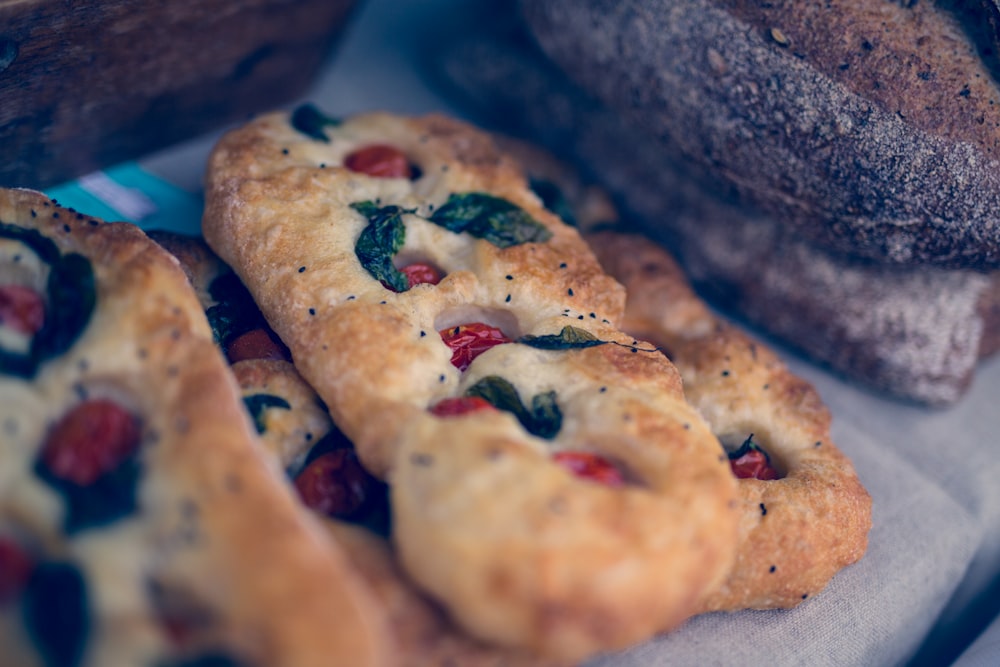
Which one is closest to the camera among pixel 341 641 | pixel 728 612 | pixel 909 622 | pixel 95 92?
pixel 341 641

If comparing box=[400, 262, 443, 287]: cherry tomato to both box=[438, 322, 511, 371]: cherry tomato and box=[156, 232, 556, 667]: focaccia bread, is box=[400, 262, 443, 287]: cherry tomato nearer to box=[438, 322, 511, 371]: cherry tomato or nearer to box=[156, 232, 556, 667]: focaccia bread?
box=[438, 322, 511, 371]: cherry tomato

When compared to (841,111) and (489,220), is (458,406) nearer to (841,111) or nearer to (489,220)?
(489,220)

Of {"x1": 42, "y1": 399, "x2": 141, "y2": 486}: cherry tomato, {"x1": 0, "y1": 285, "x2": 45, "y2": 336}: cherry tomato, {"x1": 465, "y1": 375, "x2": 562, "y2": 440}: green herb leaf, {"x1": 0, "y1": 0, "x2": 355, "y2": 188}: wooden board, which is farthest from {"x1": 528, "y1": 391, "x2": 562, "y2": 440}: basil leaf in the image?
{"x1": 0, "y1": 0, "x2": 355, "y2": 188}: wooden board

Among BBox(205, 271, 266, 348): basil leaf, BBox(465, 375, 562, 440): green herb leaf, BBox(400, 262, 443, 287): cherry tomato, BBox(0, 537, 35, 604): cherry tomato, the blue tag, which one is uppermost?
BBox(465, 375, 562, 440): green herb leaf

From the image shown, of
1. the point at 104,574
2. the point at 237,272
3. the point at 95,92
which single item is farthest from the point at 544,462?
the point at 95,92

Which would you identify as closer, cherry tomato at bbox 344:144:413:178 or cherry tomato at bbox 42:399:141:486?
cherry tomato at bbox 42:399:141:486

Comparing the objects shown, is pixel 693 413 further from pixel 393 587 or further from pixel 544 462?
pixel 393 587

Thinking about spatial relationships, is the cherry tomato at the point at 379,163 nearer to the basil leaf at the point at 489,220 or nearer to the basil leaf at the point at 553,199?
the basil leaf at the point at 489,220

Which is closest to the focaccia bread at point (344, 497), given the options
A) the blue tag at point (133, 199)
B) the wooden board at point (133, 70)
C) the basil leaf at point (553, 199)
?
the blue tag at point (133, 199)
